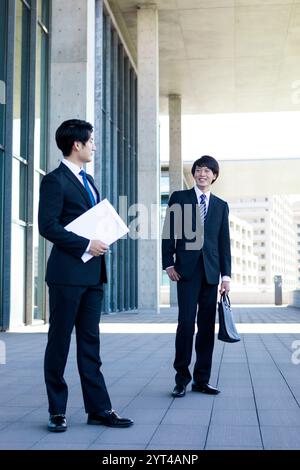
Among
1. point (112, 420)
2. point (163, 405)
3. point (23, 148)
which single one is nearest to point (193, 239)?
point (163, 405)

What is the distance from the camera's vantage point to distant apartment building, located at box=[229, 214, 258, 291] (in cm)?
12825

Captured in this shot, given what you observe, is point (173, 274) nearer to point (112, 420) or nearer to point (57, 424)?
point (112, 420)

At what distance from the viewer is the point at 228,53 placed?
24.0 meters

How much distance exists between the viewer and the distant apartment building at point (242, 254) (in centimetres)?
12825

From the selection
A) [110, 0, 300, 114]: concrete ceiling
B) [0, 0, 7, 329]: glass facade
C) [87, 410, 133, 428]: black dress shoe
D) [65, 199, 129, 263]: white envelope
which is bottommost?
[87, 410, 133, 428]: black dress shoe

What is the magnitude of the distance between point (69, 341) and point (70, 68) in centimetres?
819

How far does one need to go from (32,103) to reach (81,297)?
11.2 meters

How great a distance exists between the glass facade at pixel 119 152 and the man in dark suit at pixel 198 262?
13.3 metres

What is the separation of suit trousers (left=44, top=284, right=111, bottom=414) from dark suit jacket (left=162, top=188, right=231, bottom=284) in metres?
1.37

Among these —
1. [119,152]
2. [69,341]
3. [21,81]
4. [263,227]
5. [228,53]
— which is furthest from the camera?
[263,227]

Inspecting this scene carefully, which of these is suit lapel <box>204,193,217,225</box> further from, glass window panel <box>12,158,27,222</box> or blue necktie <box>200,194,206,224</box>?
glass window panel <box>12,158,27,222</box>

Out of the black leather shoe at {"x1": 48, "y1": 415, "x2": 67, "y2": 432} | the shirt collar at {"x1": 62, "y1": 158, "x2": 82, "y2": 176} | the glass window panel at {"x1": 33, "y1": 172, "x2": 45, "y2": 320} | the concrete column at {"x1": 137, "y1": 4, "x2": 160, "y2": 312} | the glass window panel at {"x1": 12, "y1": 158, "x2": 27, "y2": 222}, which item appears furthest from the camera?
the concrete column at {"x1": 137, "y1": 4, "x2": 160, "y2": 312}

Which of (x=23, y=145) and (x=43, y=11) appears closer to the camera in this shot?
(x=23, y=145)

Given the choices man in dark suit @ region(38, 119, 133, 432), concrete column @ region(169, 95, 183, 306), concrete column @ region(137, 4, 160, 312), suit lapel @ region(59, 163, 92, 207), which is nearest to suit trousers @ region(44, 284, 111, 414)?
man in dark suit @ region(38, 119, 133, 432)
